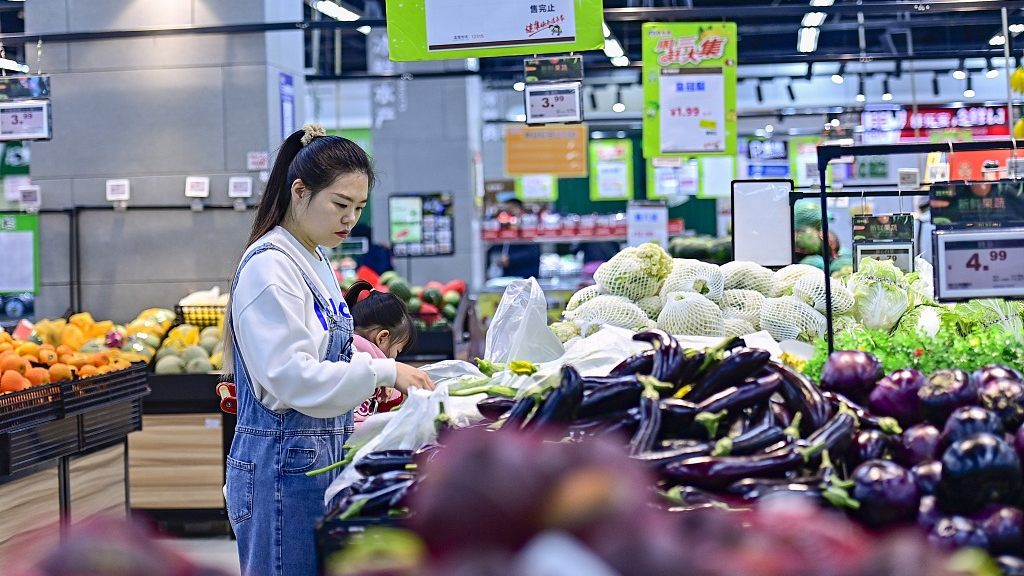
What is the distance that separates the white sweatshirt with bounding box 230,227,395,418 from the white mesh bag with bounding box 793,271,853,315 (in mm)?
1498

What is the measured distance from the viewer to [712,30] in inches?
277

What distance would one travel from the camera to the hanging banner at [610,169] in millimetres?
18500

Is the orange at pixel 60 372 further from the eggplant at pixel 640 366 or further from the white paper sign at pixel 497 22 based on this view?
the eggplant at pixel 640 366

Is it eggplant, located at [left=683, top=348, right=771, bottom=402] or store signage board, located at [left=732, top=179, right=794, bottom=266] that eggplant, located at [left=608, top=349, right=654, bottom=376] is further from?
store signage board, located at [left=732, top=179, right=794, bottom=266]

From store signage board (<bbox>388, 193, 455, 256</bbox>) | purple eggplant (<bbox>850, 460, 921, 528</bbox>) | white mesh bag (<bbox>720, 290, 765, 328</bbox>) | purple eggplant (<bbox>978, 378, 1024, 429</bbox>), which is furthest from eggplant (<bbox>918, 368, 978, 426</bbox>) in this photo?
store signage board (<bbox>388, 193, 455, 256</bbox>)

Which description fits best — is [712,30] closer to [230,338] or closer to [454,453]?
[230,338]

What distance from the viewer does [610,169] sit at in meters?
18.5

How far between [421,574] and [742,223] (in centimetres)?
304

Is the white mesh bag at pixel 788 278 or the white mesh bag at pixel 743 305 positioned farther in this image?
the white mesh bag at pixel 788 278

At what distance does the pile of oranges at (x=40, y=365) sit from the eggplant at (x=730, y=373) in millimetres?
3090

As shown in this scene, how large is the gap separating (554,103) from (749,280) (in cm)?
360

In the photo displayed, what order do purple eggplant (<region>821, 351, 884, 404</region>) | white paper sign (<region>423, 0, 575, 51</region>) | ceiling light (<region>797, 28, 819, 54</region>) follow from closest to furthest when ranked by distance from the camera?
purple eggplant (<region>821, 351, 884, 404</region>) < white paper sign (<region>423, 0, 575, 51</region>) < ceiling light (<region>797, 28, 819, 54</region>)

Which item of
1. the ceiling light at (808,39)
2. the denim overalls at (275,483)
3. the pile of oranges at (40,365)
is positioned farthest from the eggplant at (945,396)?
the ceiling light at (808,39)

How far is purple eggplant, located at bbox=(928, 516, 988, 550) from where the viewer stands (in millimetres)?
1202
